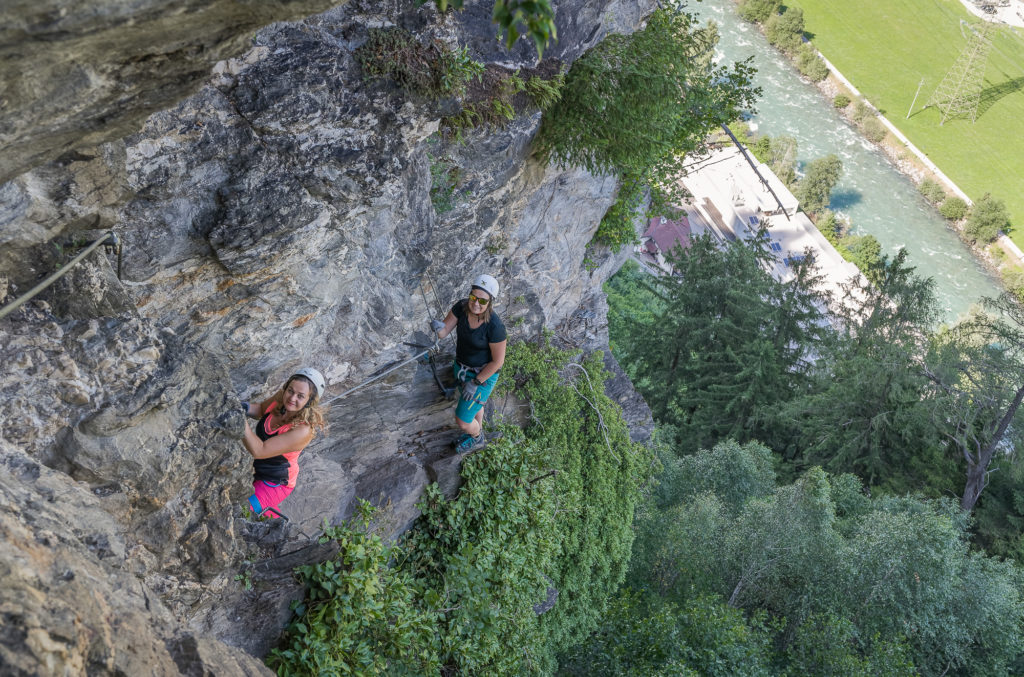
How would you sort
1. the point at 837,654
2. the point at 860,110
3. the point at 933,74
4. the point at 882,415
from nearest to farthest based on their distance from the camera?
1. the point at 837,654
2. the point at 882,415
3. the point at 860,110
4. the point at 933,74

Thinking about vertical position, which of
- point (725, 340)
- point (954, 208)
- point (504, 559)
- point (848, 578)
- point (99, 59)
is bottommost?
point (954, 208)

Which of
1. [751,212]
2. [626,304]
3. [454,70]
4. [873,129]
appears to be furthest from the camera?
[873,129]

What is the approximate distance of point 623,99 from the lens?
1041 centimetres

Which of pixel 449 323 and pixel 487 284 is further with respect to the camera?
pixel 449 323

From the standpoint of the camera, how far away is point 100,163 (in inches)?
181

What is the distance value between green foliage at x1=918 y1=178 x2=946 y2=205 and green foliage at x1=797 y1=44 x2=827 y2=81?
12835mm

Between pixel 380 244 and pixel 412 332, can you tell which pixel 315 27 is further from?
pixel 412 332

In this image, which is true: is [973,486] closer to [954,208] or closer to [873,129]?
[954,208]

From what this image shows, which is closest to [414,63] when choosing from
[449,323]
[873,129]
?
[449,323]

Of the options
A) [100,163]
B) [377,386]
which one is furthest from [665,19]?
[100,163]

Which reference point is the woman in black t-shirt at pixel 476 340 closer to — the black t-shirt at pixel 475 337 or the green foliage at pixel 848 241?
the black t-shirt at pixel 475 337

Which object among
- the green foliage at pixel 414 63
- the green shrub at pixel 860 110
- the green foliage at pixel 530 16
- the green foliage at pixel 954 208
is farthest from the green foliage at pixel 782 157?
the green foliage at pixel 530 16

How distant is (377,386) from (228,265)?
2749 millimetres

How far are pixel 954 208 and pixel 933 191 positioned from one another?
203 cm
